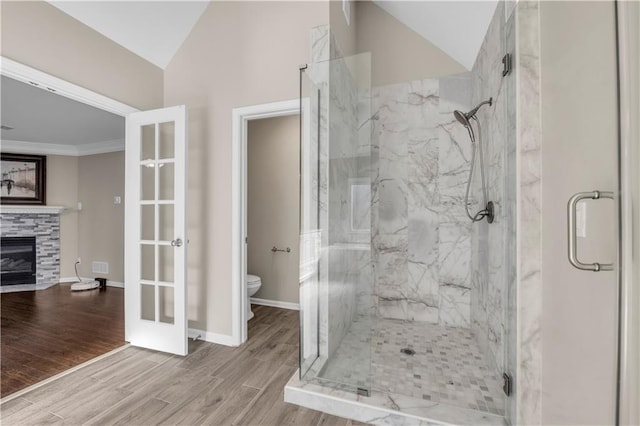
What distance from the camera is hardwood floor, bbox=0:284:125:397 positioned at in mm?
2068

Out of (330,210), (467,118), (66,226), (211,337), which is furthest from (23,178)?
(467,118)

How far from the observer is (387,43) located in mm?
3021

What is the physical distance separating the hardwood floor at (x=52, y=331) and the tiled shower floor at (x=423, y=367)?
2043 mm

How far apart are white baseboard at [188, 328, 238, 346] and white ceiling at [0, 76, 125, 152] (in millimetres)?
2896

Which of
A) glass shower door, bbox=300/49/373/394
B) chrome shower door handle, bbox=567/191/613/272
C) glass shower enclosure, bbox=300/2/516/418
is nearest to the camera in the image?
chrome shower door handle, bbox=567/191/613/272

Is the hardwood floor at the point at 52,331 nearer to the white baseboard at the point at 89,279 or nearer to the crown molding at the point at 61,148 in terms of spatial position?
the white baseboard at the point at 89,279

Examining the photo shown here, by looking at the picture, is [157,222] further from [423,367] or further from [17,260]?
[17,260]

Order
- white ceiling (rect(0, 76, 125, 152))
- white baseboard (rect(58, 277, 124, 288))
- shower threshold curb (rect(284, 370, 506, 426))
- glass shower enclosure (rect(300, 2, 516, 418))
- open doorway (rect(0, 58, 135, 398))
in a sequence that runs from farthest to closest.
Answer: white baseboard (rect(58, 277, 124, 288)) → white ceiling (rect(0, 76, 125, 152)) → open doorway (rect(0, 58, 135, 398)) → glass shower enclosure (rect(300, 2, 516, 418)) → shower threshold curb (rect(284, 370, 506, 426))

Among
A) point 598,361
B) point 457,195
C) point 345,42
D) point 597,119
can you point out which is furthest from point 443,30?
point 598,361

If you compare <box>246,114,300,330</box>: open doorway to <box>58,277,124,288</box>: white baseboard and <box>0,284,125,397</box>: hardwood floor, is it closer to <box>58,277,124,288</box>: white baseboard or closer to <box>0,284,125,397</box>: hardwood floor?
<box>0,284,125,397</box>: hardwood floor

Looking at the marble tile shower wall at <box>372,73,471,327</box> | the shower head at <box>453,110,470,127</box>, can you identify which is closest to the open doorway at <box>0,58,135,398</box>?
the marble tile shower wall at <box>372,73,471,327</box>

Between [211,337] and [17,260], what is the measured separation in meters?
4.32

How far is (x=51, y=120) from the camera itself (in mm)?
3711

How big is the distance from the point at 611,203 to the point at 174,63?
3.29 m
